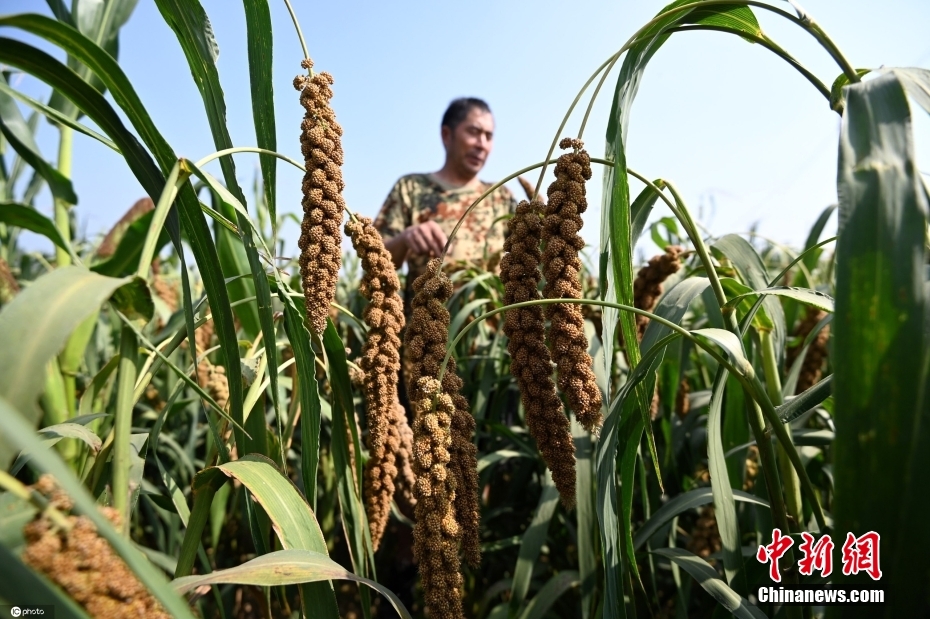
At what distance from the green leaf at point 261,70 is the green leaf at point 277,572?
444mm

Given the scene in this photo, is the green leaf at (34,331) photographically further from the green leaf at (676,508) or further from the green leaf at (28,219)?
the green leaf at (676,508)

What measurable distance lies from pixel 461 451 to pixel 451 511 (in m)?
0.09

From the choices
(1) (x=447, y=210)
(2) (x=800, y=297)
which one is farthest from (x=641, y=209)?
(1) (x=447, y=210)

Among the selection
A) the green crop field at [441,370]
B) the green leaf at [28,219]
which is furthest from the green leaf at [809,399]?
the green leaf at [28,219]

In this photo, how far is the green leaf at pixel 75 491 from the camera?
15.1 inches

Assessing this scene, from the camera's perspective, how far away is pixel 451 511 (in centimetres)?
82

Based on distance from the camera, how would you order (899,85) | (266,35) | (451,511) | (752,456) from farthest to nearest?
(752,456)
(266,35)
(451,511)
(899,85)

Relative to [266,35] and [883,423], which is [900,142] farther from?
[266,35]

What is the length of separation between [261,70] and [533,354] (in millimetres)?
562

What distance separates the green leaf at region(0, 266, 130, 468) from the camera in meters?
0.49

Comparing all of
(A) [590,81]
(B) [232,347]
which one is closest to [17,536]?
(B) [232,347]

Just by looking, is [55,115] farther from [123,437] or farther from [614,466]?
[614,466]

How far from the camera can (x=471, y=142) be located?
3543mm

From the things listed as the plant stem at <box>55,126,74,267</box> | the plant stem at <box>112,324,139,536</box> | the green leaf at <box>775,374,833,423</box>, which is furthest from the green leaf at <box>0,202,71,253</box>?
the green leaf at <box>775,374,833,423</box>
